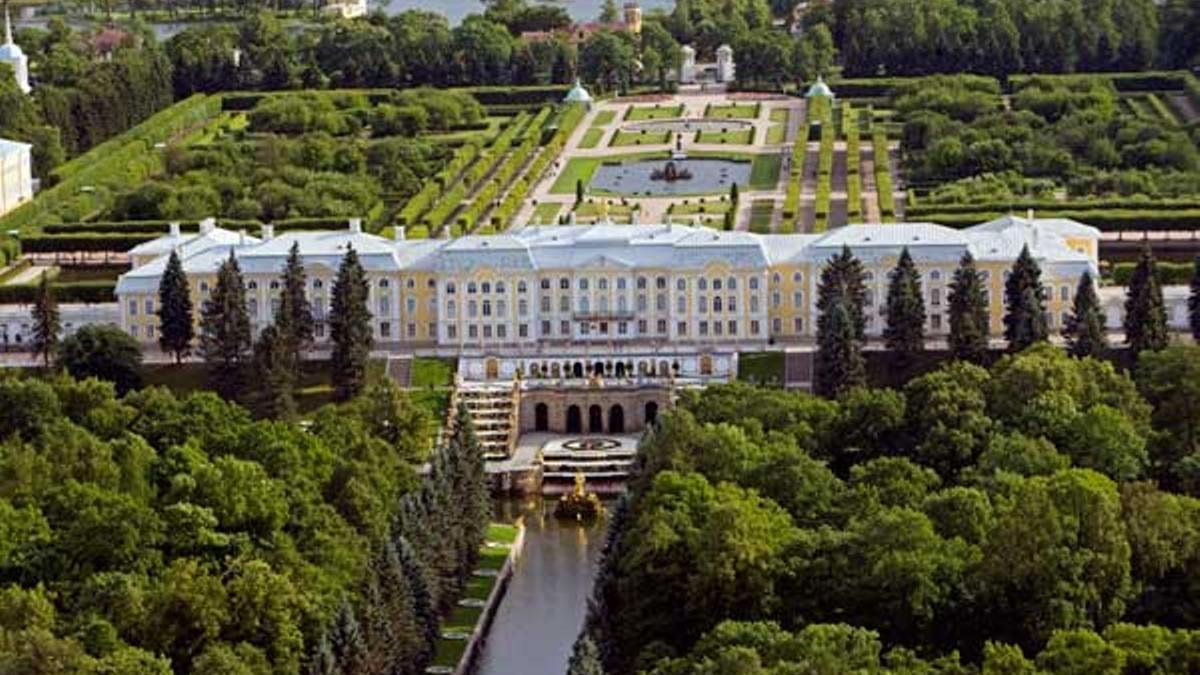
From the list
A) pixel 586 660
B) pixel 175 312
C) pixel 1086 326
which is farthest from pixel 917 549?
pixel 175 312

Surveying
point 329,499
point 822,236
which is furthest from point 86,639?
point 822,236

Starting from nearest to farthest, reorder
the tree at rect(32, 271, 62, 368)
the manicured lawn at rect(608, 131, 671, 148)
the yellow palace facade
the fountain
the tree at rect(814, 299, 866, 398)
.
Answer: the tree at rect(814, 299, 866, 398), the tree at rect(32, 271, 62, 368), the yellow palace facade, the fountain, the manicured lawn at rect(608, 131, 671, 148)

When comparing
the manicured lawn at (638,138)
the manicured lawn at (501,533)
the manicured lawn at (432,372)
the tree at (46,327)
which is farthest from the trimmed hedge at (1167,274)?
the manicured lawn at (638,138)

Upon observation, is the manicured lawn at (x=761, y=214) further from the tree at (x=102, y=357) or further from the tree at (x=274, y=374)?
the tree at (x=102, y=357)

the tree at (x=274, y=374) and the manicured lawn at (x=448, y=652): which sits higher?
the tree at (x=274, y=374)

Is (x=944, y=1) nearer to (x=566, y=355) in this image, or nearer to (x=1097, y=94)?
(x=1097, y=94)

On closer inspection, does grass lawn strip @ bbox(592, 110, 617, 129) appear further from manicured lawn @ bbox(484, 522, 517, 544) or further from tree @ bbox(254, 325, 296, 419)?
manicured lawn @ bbox(484, 522, 517, 544)

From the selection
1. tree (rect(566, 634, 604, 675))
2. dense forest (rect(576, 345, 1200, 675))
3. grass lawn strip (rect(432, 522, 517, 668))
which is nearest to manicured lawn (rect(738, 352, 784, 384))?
grass lawn strip (rect(432, 522, 517, 668))
